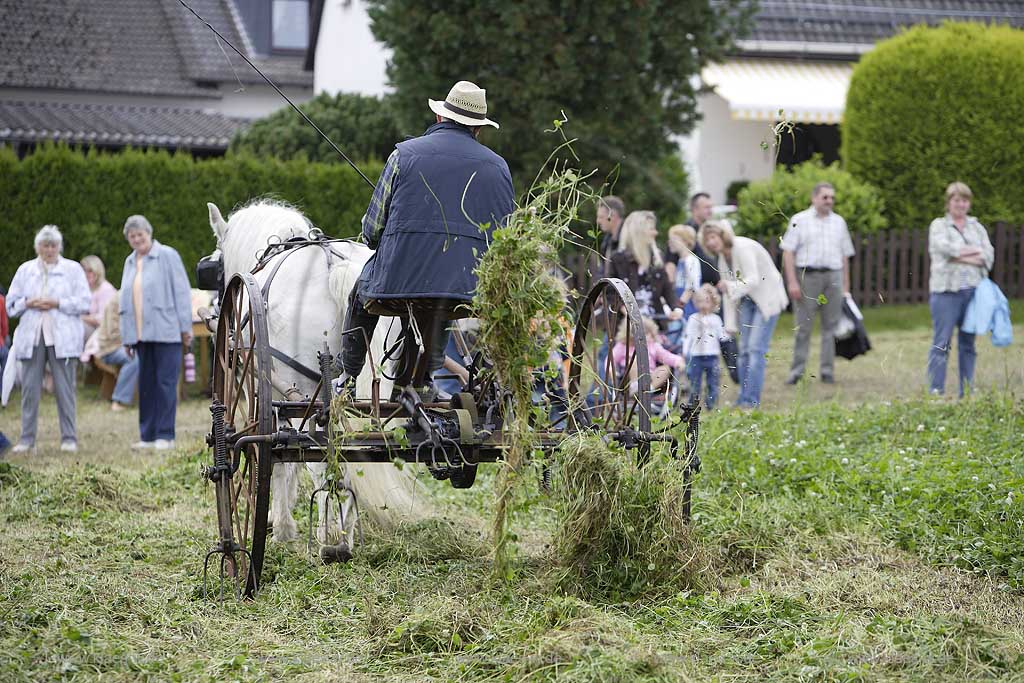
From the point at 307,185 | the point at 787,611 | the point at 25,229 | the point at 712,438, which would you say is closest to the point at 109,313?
the point at 25,229

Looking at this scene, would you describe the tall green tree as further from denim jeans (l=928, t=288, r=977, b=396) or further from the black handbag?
denim jeans (l=928, t=288, r=977, b=396)

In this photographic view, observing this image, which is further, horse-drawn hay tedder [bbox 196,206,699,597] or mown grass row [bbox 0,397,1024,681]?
horse-drawn hay tedder [bbox 196,206,699,597]

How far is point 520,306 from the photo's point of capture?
516cm

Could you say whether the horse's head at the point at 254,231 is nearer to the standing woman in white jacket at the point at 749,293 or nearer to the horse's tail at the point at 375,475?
the horse's tail at the point at 375,475

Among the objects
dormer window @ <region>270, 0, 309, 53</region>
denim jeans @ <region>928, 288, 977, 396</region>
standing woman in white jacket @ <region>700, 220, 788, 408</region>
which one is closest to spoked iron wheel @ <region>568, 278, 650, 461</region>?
standing woman in white jacket @ <region>700, 220, 788, 408</region>

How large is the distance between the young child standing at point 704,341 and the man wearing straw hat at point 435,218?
15.2ft

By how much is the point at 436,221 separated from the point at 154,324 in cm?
542

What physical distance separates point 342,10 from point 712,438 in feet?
58.2

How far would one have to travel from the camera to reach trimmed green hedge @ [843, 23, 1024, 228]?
17641 mm

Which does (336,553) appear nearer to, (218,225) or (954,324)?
(218,225)

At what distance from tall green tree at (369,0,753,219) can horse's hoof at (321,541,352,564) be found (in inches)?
349

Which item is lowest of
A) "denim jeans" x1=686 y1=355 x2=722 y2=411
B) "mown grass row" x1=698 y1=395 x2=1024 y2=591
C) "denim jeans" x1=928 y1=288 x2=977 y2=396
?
"mown grass row" x1=698 y1=395 x2=1024 y2=591

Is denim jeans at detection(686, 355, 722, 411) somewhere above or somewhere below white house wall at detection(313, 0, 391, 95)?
below

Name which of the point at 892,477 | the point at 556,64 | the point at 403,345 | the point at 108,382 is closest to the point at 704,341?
the point at 892,477
